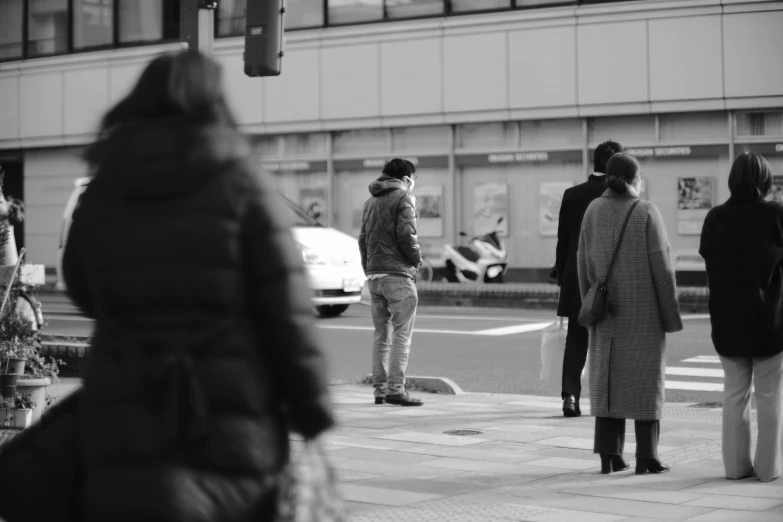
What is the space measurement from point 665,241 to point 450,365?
Result: 6.13 metres

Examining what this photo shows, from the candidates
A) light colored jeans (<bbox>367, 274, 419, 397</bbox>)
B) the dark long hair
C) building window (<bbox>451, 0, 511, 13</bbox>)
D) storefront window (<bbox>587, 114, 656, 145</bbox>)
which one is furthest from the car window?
the dark long hair

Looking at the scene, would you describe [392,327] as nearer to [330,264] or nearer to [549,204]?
[330,264]

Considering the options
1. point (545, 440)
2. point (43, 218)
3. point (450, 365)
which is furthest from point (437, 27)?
point (545, 440)

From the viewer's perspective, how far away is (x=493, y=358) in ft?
43.4

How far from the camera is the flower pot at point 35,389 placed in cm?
779

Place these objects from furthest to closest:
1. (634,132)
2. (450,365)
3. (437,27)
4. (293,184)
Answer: (293,184) < (437,27) < (634,132) < (450,365)

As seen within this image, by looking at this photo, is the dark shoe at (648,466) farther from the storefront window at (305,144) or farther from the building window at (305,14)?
the building window at (305,14)

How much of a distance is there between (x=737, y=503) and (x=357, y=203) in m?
21.0

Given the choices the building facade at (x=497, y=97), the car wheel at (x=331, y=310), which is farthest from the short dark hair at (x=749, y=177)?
the building facade at (x=497, y=97)

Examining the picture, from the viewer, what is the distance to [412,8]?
25.8 metres

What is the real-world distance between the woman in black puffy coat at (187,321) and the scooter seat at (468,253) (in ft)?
70.3

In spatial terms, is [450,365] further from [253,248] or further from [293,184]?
[293,184]

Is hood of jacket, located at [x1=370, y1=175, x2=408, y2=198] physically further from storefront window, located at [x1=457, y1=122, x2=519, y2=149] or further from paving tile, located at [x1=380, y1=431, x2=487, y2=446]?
storefront window, located at [x1=457, y1=122, x2=519, y2=149]

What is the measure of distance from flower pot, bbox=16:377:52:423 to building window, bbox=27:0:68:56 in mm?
24564
